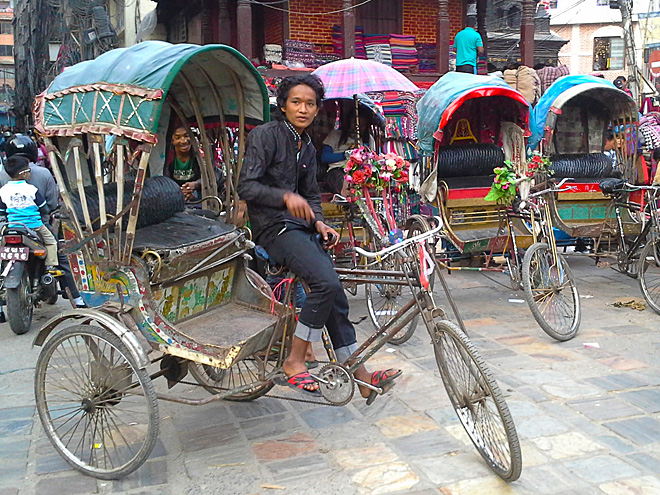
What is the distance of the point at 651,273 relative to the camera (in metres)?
6.48

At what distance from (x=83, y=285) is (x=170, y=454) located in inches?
43.6

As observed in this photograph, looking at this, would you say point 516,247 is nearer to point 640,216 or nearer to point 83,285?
point 640,216

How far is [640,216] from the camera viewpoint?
7305 millimetres

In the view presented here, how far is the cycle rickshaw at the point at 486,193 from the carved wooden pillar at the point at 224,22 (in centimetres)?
901

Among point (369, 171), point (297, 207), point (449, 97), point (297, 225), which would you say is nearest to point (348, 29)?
point (449, 97)

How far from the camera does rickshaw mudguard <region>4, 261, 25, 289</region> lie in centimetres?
614

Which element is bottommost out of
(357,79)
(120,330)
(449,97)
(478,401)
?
(478,401)

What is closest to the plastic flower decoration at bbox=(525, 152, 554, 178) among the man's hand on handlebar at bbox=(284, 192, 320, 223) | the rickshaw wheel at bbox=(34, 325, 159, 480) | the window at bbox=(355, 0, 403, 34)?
the man's hand on handlebar at bbox=(284, 192, 320, 223)

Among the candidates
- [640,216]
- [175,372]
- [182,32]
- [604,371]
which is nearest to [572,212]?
[640,216]

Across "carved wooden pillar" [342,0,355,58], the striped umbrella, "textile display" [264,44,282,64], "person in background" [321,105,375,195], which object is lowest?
"person in background" [321,105,375,195]

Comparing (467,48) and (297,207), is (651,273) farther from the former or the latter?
(467,48)

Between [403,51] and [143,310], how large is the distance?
528 inches

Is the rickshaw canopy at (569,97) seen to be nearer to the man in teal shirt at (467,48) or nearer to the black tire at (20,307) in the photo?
the man in teal shirt at (467,48)

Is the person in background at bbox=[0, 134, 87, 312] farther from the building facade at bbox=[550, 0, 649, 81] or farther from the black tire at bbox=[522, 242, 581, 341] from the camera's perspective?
the building facade at bbox=[550, 0, 649, 81]
